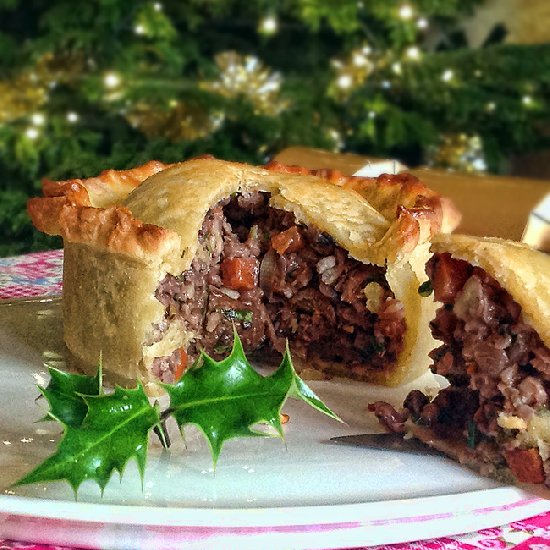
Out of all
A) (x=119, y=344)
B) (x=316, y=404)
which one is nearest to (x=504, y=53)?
(x=119, y=344)

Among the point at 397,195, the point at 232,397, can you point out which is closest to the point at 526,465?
the point at 232,397

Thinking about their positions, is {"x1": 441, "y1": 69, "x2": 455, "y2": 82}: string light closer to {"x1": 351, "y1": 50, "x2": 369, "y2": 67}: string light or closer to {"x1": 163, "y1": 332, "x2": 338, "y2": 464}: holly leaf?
{"x1": 351, "y1": 50, "x2": 369, "y2": 67}: string light

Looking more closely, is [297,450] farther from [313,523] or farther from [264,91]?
[264,91]

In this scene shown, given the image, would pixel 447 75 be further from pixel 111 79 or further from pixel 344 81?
pixel 111 79

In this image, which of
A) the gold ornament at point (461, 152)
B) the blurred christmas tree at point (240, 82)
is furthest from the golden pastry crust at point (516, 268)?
the gold ornament at point (461, 152)

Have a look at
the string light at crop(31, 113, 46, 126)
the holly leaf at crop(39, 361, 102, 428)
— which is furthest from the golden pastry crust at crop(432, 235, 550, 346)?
the string light at crop(31, 113, 46, 126)

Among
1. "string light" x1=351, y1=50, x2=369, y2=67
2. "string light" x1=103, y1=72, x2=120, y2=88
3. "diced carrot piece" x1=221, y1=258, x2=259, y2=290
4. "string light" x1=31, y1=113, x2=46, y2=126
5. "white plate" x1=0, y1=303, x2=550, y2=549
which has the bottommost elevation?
"white plate" x1=0, y1=303, x2=550, y2=549
